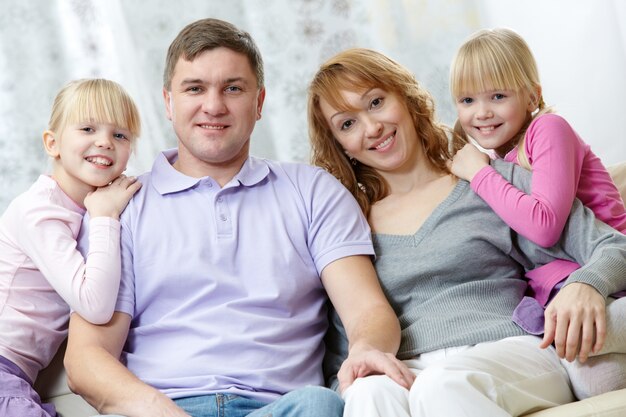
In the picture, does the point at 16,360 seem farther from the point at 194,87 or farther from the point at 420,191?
the point at 420,191

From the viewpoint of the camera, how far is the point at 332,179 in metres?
2.06

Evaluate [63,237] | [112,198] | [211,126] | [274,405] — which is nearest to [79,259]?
[63,237]

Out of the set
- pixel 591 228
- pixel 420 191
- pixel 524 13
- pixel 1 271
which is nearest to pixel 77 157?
pixel 1 271

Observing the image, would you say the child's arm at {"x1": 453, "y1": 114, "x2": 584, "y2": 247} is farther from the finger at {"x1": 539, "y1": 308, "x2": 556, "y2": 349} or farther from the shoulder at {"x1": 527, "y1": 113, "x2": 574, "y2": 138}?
the finger at {"x1": 539, "y1": 308, "x2": 556, "y2": 349}

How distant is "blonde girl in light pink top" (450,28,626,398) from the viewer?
165 cm

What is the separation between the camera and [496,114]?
203 centimetres

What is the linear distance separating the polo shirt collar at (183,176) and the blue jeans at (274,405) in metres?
0.50

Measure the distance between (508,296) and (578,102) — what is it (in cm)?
110

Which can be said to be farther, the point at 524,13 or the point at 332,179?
the point at 524,13

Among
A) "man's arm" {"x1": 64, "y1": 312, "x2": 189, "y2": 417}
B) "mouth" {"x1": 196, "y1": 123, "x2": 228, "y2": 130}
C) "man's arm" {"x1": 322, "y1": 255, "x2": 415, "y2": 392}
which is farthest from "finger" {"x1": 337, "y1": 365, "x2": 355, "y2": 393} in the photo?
"mouth" {"x1": 196, "y1": 123, "x2": 228, "y2": 130}

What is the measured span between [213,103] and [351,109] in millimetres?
323

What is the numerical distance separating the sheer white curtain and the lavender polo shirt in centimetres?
63

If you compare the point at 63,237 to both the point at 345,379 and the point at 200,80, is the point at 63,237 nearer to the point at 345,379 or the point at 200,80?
the point at 200,80

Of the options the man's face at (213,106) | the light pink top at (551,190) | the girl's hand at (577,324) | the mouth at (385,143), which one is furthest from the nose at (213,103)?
the girl's hand at (577,324)
